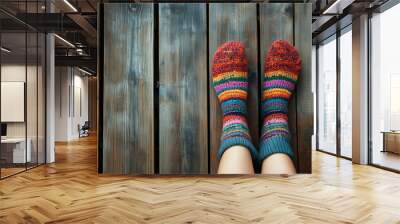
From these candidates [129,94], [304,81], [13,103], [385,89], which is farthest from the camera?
[385,89]

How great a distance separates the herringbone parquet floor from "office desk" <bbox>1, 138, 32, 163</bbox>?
1.01ft

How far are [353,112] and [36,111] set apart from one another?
4385mm

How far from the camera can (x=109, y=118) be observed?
3176 mm

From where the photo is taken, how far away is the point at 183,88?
10.2ft

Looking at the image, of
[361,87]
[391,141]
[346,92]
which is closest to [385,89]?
[361,87]

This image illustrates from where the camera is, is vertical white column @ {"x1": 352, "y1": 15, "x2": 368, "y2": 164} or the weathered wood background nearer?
the weathered wood background

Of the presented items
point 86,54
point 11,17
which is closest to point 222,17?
point 11,17

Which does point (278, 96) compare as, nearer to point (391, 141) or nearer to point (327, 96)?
point (391, 141)

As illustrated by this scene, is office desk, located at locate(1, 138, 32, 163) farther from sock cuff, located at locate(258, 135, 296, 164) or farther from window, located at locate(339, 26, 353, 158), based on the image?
window, located at locate(339, 26, 353, 158)

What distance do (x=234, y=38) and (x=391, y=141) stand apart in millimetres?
2698

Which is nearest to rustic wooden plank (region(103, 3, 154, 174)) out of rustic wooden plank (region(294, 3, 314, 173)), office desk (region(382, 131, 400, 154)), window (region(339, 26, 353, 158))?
rustic wooden plank (region(294, 3, 314, 173))

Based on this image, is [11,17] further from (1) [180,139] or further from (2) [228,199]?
(2) [228,199]

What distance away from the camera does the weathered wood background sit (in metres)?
3.04

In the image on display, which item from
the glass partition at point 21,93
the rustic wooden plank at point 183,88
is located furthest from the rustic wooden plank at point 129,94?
the glass partition at point 21,93
